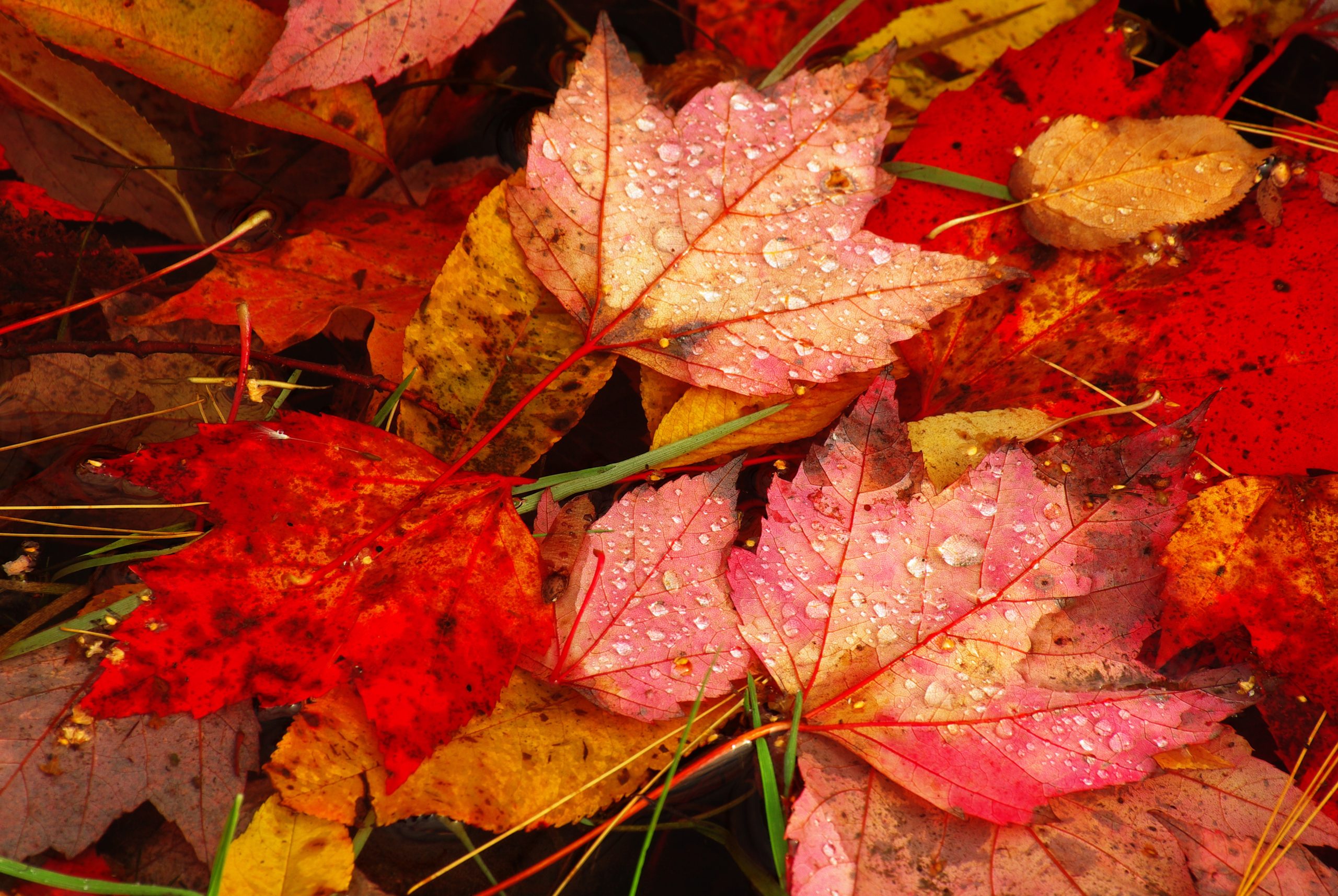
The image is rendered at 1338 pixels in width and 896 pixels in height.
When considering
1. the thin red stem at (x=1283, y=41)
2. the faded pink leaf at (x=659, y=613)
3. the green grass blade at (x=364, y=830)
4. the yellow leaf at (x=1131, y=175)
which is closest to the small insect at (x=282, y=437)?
the faded pink leaf at (x=659, y=613)

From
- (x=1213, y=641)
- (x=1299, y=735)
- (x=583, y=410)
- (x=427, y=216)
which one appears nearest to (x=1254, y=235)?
(x=1213, y=641)

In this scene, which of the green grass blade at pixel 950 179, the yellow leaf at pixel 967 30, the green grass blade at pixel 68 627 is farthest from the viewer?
the yellow leaf at pixel 967 30

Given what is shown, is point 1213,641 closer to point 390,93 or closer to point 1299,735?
point 1299,735

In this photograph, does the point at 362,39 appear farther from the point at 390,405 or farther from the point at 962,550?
the point at 962,550

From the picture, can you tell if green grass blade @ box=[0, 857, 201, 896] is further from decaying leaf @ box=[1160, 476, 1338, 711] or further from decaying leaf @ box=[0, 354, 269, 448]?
decaying leaf @ box=[1160, 476, 1338, 711]

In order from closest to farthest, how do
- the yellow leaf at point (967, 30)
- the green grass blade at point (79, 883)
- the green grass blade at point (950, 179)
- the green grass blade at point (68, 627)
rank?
the green grass blade at point (79, 883) < the green grass blade at point (68, 627) < the green grass blade at point (950, 179) < the yellow leaf at point (967, 30)

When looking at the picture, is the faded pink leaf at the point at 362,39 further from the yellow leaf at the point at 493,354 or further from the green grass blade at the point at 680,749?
the green grass blade at the point at 680,749

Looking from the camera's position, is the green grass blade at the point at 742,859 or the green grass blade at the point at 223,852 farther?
the green grass blade at the point at 742,859
